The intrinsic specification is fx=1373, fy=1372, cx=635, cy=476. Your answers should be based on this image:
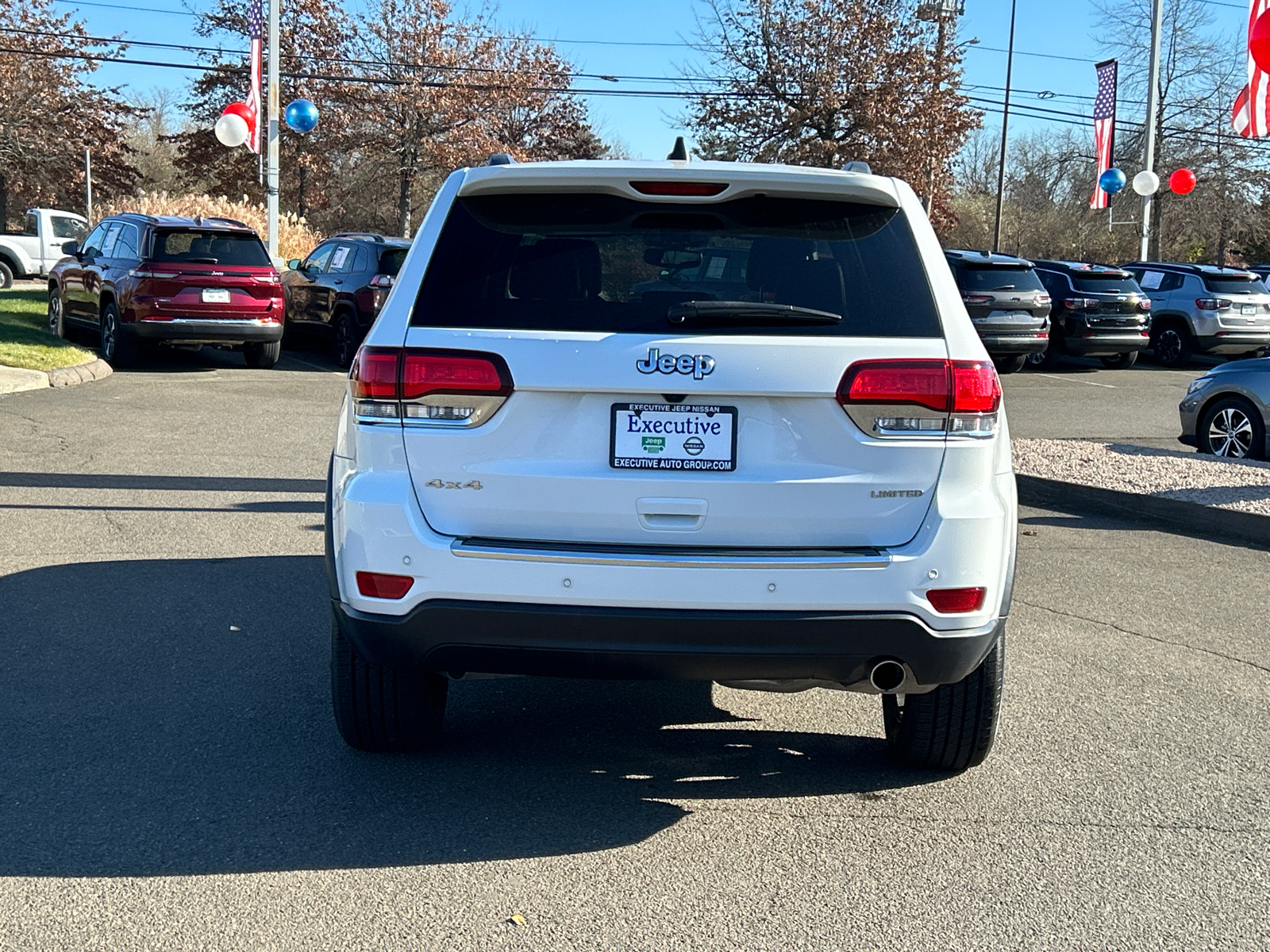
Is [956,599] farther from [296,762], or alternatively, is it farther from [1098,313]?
[1098,313]

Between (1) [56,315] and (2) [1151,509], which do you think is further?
(1) [56,315]

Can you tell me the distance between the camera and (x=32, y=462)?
993cm

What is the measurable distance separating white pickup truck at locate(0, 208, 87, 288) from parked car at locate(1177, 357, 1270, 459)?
86.2ft

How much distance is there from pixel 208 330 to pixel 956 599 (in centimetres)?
1419

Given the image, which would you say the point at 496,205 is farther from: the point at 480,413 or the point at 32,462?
the point at 32,462

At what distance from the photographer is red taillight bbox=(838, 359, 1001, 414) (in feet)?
11.9

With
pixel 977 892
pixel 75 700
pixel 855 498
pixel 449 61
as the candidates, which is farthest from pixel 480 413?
pixel 449 61

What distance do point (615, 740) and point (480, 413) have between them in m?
1.49

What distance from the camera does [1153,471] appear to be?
10336 mm

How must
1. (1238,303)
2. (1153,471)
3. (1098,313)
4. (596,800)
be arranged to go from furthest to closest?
(1238,303) → (1098,313) → (1153,471) → (596,800)

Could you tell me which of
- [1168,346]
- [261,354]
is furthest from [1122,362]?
[261,354]

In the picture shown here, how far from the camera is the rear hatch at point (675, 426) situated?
3617mm

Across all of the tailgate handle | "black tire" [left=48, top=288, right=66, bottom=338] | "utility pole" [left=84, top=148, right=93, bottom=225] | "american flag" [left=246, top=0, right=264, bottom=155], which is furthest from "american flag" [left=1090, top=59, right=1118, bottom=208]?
the tailgate handle

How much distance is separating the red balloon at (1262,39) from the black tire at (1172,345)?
12.1 meters
